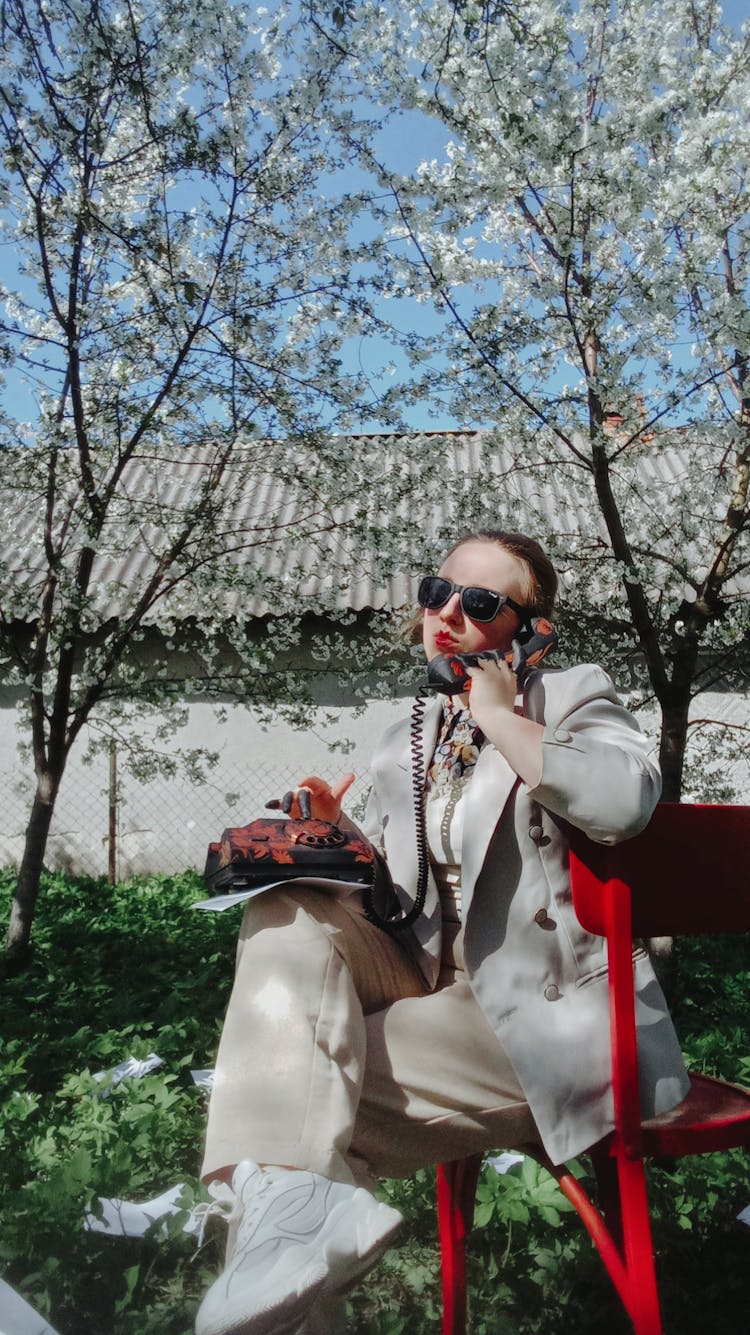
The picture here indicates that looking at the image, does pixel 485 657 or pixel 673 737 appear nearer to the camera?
pixel 485 657

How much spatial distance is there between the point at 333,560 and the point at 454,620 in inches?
144

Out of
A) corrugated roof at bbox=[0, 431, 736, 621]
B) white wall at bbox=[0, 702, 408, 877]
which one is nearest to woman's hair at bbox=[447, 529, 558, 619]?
corrugated roof at bbox=[0, 431, 736, 621]

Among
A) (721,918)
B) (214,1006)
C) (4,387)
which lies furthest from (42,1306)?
(4,387)

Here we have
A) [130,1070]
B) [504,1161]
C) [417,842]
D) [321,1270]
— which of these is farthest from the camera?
[130,1070]

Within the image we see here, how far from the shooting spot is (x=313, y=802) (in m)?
1.94

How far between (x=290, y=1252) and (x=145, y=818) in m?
8.47

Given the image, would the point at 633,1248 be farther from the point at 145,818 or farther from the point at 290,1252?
the point at 145,818

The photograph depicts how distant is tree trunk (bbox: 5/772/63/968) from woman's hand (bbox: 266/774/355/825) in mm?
3687

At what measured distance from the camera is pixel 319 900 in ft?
5.50

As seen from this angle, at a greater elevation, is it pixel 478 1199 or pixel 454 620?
pixel 454 620

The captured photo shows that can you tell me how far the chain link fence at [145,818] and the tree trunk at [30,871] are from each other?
381 cm

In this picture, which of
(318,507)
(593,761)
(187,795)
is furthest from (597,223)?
(187,795)

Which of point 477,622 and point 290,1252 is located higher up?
point 477,622

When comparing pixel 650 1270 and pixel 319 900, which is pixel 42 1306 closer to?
pixel 319 900
